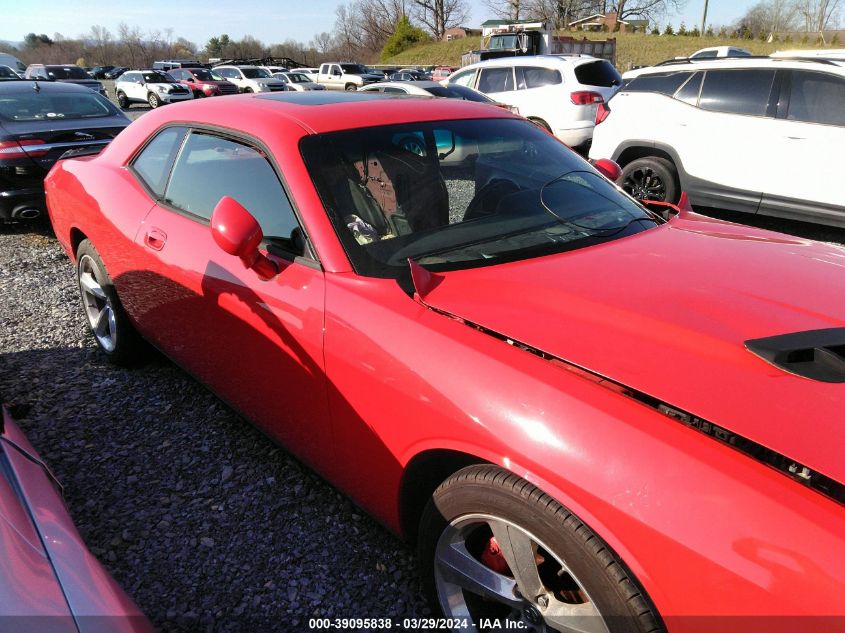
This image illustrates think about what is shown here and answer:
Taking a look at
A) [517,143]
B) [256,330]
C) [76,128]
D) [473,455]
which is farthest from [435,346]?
[76,128]

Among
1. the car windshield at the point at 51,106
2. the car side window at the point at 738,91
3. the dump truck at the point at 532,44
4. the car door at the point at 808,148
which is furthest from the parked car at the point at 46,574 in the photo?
the dump truck at the point at 532,44

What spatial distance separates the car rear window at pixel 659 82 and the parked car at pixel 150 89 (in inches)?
895

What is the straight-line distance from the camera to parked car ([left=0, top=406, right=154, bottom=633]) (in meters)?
1.22

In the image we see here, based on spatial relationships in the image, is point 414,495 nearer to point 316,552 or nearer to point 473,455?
point 473,455

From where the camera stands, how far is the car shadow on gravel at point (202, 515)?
7.07 ft

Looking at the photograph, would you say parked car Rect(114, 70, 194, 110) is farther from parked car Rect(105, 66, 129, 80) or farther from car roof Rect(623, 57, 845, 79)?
parked car Rect(105, 66, 129, 80)

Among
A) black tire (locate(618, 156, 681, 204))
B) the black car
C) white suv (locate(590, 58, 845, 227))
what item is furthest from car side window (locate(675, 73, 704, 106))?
the black car

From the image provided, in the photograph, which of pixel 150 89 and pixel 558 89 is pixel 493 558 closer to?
pixel 558 89

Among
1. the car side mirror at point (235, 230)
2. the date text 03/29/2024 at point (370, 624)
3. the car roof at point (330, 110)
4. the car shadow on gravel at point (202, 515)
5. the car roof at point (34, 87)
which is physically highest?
the car roof at point (34, 87)

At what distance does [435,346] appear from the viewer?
1.71 metres

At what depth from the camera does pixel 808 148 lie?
5.77m

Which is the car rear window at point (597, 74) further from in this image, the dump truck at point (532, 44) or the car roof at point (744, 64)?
the dump truck at point (532, 44)

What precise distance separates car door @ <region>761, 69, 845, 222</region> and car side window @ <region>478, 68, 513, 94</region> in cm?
601

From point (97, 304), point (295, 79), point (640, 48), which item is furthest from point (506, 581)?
point (640, 48)
